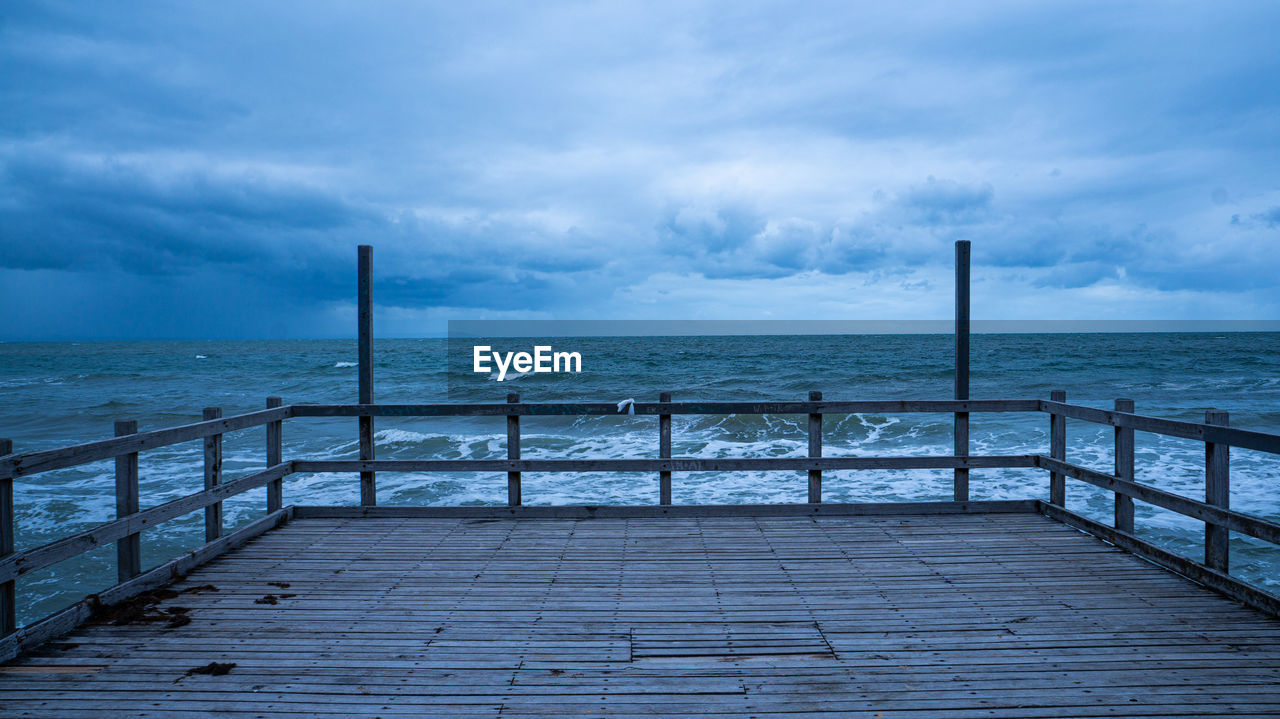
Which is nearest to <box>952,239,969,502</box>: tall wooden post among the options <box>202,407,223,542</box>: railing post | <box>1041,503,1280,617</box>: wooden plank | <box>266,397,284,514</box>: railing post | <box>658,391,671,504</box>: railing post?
<box>1041,503,1280,617</box>: wooden plank

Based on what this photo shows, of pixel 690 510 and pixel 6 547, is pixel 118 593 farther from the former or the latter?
pixel 690 510

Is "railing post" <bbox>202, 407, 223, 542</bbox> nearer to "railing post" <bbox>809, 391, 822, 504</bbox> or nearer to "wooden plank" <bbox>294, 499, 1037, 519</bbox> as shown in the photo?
"wooden plank" <bbox>294, 499, 1037, 519</bbox>

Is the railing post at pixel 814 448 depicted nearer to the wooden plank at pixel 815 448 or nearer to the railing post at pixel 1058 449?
the wooden plank at pixel 815 448

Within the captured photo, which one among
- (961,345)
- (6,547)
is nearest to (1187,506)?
(961,345)

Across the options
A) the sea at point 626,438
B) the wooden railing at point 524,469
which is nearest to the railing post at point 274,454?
the wooden railing at point 524,469

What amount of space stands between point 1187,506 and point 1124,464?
830 mm

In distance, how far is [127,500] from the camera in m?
4.52

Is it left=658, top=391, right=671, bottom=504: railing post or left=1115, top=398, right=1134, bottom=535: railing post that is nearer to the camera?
left=1115, top=398, right=1134, bottom=535: railing post

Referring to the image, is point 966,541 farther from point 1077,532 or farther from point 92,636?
point 92,636

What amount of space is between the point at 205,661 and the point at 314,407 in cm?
346

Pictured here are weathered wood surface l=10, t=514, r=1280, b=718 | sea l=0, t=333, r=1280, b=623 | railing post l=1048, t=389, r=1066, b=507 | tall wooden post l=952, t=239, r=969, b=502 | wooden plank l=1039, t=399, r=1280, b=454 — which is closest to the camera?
weathered wood surface l=10, t=514, r=1280, b=718

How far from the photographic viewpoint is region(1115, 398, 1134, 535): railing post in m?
5.35

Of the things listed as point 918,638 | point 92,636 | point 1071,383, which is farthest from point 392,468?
point 1071,383

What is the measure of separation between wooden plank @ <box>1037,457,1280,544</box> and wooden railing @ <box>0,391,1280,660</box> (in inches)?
0.4
